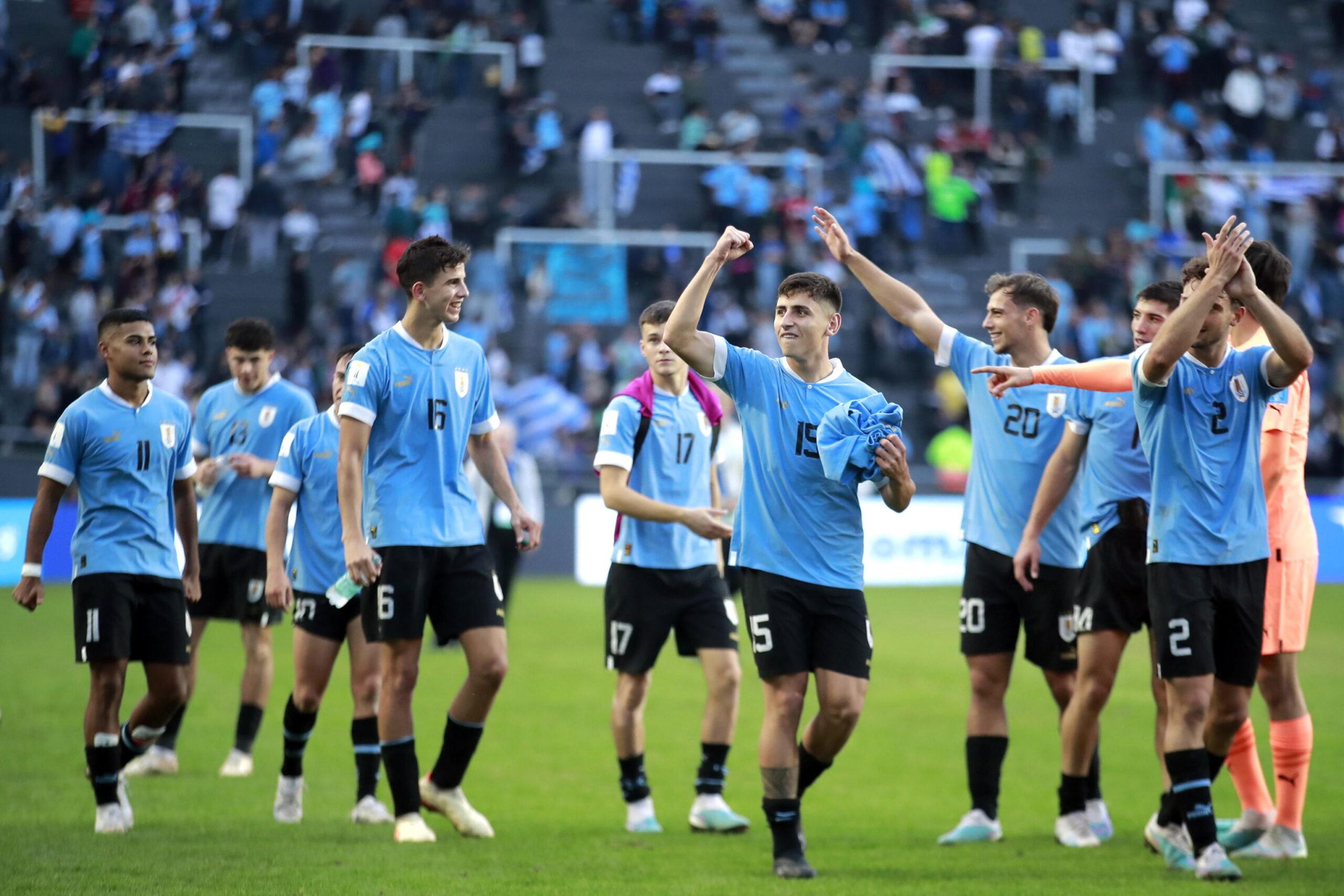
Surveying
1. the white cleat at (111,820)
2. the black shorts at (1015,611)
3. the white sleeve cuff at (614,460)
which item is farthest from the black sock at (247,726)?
the black shorts at (1015,611)

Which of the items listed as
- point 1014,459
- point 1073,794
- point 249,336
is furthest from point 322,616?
point 1073,794

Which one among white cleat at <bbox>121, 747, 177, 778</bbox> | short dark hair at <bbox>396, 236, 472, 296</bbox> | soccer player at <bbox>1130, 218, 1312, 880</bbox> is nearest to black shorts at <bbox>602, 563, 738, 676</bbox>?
short dark hair at <bbox>396, 236, 472, 296</bbox>

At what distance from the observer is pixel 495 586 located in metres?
6.61

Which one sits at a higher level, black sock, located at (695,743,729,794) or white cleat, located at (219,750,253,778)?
black sock, located at (695,743,729,794)

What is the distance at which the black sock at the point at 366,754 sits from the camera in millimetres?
7211

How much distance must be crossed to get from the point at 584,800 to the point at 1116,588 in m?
3.01

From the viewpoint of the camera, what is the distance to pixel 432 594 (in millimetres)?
6523

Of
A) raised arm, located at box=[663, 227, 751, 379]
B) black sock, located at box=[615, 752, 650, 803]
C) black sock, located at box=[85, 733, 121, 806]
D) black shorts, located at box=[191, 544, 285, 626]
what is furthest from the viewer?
black shorts, located at box=[191, 544, 285, 626]

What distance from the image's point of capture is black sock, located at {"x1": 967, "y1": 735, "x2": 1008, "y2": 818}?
→ 687 centimetres

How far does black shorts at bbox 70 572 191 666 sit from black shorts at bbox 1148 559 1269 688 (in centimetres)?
422

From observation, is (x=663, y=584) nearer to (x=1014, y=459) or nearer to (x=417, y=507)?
(x=417, y=507)

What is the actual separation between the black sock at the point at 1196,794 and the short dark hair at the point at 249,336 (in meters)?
5.29

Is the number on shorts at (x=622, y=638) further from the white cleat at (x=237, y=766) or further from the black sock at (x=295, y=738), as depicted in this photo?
the white cleat at (x=237, y=766)

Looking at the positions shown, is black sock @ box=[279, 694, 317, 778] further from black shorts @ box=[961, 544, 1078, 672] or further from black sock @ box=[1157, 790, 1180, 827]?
black sock @ box=[1157, 790, 1180, 827]
